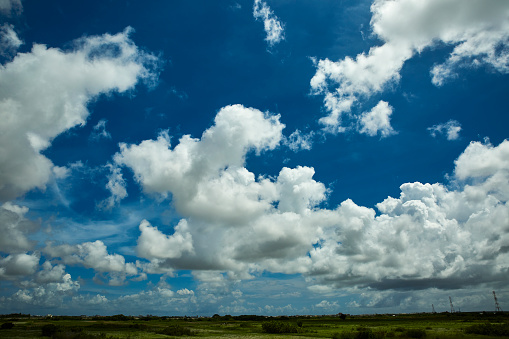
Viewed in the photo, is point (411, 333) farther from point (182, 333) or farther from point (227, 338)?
point (182, 333)

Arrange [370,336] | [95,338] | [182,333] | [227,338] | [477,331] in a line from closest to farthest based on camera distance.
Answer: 1. [95,338]
2. [370,336]
3. [227,338]
4. [477,331]
5. [182,333]

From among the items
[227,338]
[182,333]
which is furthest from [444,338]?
[182,333]

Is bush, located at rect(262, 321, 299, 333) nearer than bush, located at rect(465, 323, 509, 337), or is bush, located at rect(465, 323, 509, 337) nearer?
bush, located at rect(465, 323, 509, 337)

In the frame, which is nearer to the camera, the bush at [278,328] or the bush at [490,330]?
the bush at [490,330]

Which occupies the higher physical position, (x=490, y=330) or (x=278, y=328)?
(x=490, y=330)

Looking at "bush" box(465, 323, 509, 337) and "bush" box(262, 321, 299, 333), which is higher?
"bush" box(465, 323, 509, 337)

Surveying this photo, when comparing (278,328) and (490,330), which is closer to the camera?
(490,330)

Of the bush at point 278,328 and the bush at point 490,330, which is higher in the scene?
the bush at point 490,330

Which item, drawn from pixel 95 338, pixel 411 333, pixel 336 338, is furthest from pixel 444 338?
pixel 95 338

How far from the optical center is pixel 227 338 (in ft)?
270

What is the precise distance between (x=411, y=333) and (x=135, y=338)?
235 ft

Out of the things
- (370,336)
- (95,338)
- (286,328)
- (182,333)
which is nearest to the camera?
(95,338)

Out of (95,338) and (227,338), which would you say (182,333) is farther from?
(95,338)

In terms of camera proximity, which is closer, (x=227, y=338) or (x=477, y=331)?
(x=227, y=338)
